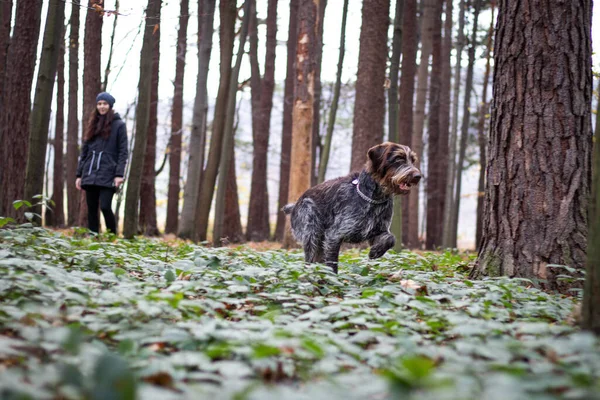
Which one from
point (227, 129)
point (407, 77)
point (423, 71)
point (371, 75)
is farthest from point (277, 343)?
point (407, 77)

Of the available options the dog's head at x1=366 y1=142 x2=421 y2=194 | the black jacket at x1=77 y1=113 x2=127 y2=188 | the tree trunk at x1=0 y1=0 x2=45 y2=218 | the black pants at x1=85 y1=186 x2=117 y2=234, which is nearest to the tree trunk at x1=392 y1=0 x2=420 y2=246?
the black jacket at x1=77 y1=113 x2=127 y2=188

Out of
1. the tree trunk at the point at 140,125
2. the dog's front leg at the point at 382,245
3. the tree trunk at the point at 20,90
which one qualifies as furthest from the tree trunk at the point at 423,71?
the tree trunk at the point at 20,90

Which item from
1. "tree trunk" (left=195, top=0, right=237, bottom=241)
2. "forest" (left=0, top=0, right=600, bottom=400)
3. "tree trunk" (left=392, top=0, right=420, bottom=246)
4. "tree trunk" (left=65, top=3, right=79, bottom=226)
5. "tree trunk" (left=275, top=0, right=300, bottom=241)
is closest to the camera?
"forest" (left=0, top=0, right=600, bottom=400)

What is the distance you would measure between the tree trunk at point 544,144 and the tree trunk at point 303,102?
773 centimetres

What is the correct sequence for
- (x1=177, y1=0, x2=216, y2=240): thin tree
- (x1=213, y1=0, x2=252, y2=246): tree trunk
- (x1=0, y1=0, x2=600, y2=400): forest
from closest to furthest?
(x1=0, y1=0, x2=600, y2=400): forest, (x1=213, y1=0, x2=252, y2=246): tree trunk, (x1=177, y1=0, x2=216, y2=240): thin tree

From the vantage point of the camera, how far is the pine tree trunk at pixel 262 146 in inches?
832

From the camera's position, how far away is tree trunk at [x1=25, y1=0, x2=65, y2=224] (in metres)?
9.00

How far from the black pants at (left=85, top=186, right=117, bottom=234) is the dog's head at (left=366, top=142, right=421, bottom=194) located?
198 inches

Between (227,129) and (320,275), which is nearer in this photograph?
(320,275)

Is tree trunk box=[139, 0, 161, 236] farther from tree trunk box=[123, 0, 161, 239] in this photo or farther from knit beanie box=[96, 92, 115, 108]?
knit beanie box=[96, 92, 115, 108]

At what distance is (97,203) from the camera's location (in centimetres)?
993

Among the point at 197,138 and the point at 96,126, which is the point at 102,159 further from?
the point at 197,138

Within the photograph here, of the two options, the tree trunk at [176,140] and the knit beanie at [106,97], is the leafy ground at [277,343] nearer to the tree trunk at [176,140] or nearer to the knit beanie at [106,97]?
the knit beanie at [106,97]

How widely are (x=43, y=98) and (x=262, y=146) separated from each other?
42.1 feet
